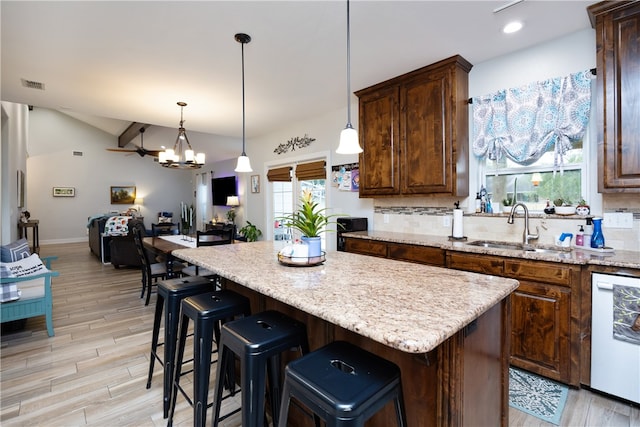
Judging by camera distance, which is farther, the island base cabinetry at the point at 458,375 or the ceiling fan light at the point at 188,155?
the ceiling fan light at the point at 188,155

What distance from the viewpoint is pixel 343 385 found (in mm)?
910

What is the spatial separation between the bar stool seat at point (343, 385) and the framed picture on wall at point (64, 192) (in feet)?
37.1

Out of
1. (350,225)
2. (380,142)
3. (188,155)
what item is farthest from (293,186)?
(380,142)

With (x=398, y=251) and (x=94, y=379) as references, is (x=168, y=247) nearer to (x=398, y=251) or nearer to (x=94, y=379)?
(x=94, y=379)

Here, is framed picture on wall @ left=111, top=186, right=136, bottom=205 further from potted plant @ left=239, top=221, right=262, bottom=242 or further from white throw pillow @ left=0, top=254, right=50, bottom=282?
white throw pillow @ left=0, top=254, right=50, bottom=282

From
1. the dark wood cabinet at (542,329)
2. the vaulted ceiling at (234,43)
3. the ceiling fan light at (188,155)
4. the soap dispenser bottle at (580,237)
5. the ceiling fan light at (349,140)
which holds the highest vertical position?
the vaulted ceiling at (234,43)

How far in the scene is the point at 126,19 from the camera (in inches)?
86.0

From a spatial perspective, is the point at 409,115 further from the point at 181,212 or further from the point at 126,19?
the point at 181,212

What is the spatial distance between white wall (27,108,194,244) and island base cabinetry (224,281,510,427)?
27.3 ft

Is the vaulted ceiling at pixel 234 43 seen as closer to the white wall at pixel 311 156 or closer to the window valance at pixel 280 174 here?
the white wall at pixel 311 156

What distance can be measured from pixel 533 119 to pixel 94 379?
13.1 ft

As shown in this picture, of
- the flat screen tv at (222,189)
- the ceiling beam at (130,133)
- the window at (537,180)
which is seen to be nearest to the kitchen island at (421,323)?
the window at (537,180)

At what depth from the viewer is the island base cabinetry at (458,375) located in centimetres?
106

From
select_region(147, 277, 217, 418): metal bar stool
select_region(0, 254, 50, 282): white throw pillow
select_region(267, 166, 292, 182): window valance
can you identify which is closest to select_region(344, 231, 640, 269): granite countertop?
select_region(147, 277, 217, 418): metal bar stool
